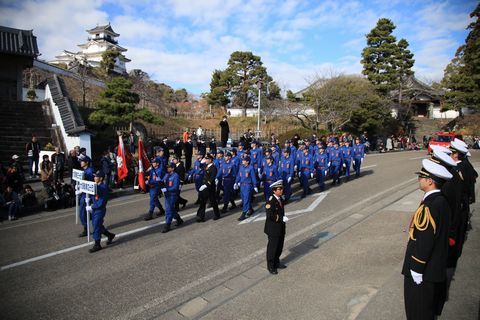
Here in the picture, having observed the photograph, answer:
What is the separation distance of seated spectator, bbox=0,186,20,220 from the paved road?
43cm

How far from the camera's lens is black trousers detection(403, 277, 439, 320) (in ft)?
11.0

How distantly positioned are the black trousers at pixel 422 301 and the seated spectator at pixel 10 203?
10390 mm

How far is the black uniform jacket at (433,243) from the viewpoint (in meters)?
3.30

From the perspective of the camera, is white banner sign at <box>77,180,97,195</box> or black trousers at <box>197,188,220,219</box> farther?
black trousers at <box>197,188,220,219</box>

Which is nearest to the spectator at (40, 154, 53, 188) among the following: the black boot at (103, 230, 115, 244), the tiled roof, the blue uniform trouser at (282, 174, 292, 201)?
the black boot at (103, 230, 115, 244)

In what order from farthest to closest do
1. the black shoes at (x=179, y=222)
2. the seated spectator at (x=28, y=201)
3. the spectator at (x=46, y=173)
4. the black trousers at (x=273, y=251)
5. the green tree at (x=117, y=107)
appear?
the green tree at (x=117, y=107) < the spectator at (x=46, y=173) < the seated spectator at (x=28, y=201) < the black shoes at (x=179, y=222) < the black trousers at (x=273, y=251)

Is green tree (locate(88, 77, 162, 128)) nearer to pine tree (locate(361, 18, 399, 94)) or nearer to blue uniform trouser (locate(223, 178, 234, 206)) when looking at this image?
blue uniform trouser (locate(223, 178, 234, 206))

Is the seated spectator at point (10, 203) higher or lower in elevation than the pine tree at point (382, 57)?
lower

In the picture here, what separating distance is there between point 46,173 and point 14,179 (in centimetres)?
91

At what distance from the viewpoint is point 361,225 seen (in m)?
8.38

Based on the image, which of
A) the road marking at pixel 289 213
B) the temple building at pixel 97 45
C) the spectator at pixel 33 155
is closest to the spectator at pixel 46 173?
the spectator at pixel 33 155

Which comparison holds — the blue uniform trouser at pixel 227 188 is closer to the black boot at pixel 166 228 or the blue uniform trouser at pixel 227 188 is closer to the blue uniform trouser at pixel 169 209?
the blue uniform trouser at pixel 169 209

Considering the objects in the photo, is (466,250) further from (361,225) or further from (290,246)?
(290,246)

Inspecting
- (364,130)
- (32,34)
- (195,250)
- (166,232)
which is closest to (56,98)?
(32,34)
